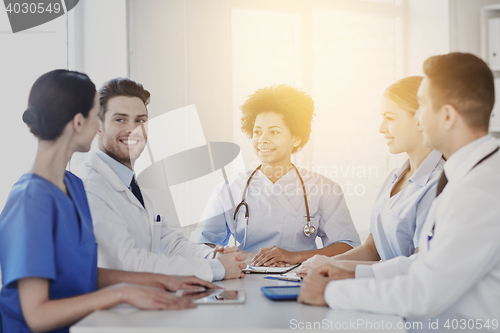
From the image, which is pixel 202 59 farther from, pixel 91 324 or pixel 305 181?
pixel 91 324

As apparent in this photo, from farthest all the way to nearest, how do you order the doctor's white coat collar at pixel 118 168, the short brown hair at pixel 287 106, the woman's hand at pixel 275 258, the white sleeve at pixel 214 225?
1. the short brown hair at pixel 287 106
2. the white sleeve at pixel 214 225
3. the woman's hand at pixel 275 258
4. the doctor's white coat collar at pixel 118 168

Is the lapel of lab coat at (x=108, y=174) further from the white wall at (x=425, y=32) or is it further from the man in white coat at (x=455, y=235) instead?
the white wall at (x=425, y=32)

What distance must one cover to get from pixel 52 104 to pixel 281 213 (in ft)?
4.27

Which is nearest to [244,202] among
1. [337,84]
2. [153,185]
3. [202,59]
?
[153,185]

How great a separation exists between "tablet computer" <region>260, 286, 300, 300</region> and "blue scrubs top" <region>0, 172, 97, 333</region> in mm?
473

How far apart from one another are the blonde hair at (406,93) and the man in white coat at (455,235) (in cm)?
59

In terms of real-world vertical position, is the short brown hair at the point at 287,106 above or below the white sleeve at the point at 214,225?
above

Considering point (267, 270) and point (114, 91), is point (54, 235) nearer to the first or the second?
point (267, 270)

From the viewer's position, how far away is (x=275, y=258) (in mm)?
1779

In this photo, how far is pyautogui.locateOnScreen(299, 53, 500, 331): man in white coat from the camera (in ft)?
2.85

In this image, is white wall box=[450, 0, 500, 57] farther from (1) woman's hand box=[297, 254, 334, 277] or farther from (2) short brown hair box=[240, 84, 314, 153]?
(1) woman's hand box=[297, 254, 334, 277]

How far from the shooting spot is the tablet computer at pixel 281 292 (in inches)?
41.4

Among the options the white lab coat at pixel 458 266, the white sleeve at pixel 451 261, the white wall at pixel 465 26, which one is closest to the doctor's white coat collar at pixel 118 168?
the white lab coat at pixel 458 266

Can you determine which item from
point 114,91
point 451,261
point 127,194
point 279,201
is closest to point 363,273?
point 451,261
